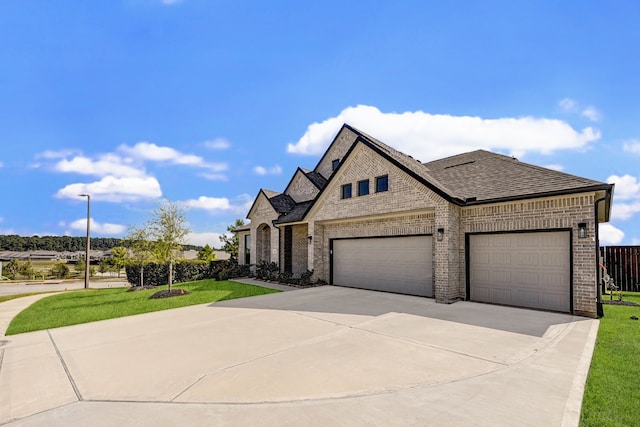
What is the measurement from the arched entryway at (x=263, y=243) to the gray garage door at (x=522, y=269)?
14.1m

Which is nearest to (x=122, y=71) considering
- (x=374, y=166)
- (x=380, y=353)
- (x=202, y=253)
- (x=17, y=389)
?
(x=374, y=166)

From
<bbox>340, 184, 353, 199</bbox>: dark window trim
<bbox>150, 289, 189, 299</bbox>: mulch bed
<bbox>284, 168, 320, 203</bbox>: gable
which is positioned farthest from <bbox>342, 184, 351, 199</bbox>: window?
<bbox>150, 289, 189, 299</bbox>: mulch bed

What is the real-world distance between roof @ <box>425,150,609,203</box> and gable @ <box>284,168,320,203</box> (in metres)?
8.27

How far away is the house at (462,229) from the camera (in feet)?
28.9

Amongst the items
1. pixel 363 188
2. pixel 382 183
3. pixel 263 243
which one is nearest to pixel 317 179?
pixel 263 243

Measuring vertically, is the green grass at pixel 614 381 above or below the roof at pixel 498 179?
below

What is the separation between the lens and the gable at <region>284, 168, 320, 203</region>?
2041 cm

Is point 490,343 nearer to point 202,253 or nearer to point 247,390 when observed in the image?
point 247,390

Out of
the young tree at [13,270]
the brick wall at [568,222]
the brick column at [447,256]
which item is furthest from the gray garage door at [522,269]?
the young tree at [13,270]

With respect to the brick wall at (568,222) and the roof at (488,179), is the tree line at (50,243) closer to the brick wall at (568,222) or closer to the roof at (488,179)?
the roof at (488,179)

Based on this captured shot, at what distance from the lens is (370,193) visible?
534 inches

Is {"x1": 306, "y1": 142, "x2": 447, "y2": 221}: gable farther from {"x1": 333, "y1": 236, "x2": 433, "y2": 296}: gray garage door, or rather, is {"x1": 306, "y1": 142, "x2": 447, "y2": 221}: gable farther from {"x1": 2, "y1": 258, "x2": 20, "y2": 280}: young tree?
{"x1": 2, "y1": 258, "x2": 20, "y2": 280}: young tree

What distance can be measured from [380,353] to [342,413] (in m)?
2.16

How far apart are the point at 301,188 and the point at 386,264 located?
10088mm
